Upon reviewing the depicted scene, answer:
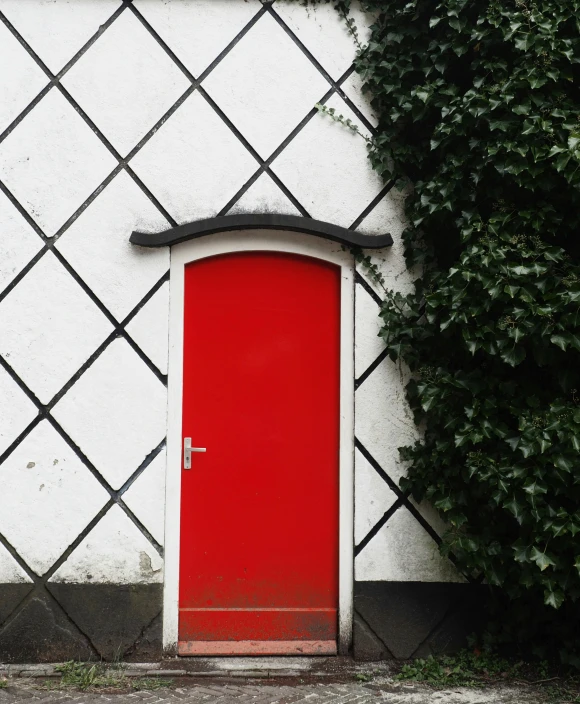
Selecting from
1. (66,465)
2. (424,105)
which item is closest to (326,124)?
(424,105)

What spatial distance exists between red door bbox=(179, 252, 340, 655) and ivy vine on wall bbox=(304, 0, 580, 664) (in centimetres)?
51

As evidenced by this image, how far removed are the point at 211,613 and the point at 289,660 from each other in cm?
53

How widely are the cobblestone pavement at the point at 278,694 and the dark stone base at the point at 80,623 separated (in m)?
0.25

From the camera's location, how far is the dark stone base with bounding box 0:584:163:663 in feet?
13.2

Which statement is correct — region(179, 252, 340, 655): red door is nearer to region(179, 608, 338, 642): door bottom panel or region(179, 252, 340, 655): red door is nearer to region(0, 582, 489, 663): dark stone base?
region(179, 608, 338, 642): door bottom panel

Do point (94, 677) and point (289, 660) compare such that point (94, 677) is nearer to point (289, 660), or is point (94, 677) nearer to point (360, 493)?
point (289, 660)

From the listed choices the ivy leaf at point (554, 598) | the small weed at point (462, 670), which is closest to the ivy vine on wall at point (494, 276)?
the ivy leaf at point (554, 598)

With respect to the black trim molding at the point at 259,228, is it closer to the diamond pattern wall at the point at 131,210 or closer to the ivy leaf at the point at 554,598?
the diamond pattern wall at the point at 131,210

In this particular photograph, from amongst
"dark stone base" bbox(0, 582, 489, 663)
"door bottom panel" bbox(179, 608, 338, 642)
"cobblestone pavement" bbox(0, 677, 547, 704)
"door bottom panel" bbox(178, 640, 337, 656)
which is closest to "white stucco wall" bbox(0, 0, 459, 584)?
"dark stone base" bbox(0, 582, 489, 663)

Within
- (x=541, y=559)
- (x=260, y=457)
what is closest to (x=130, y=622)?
(x=260, y=457)

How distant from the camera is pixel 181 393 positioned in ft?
13.6

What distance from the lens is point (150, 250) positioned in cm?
415

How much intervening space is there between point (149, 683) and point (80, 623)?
0.56 m

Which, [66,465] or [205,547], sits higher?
[66,465]
